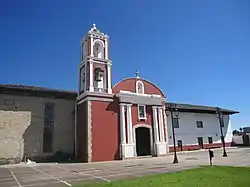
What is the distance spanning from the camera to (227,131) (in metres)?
40.1

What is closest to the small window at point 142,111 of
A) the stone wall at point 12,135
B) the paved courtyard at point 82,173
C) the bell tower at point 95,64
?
the bell tower at point 95,64

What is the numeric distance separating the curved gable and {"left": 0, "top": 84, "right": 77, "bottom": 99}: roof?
566 centimetres

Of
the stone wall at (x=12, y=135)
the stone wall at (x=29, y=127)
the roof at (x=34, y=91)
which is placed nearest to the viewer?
the stone wall at (x=12, y=135)

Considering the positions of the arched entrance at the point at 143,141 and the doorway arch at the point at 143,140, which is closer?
the doorway arch at the point at 143,140

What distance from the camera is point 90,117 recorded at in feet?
76.2

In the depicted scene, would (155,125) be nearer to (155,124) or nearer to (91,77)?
(155,124)

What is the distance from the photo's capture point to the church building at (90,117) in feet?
76.5

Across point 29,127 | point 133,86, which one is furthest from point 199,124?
point 29,127

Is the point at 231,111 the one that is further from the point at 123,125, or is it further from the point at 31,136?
the point at 31,136

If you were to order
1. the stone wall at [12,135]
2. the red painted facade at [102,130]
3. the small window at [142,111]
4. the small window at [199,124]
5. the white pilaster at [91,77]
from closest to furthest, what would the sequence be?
the stone wall at [12,135], the red painted facade at [102,130], the white pilaster at [91,77], the small window at [142,111], the small window at [199,124]

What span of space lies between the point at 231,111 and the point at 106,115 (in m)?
26.9

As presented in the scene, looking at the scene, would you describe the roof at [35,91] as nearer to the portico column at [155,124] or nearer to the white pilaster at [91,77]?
the white pilaster at [91,77]

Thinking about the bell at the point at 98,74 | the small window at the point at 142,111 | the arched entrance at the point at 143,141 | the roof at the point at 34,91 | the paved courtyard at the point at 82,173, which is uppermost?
the bell at the point at 98,74

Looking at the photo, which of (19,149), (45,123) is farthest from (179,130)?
(19,149)
